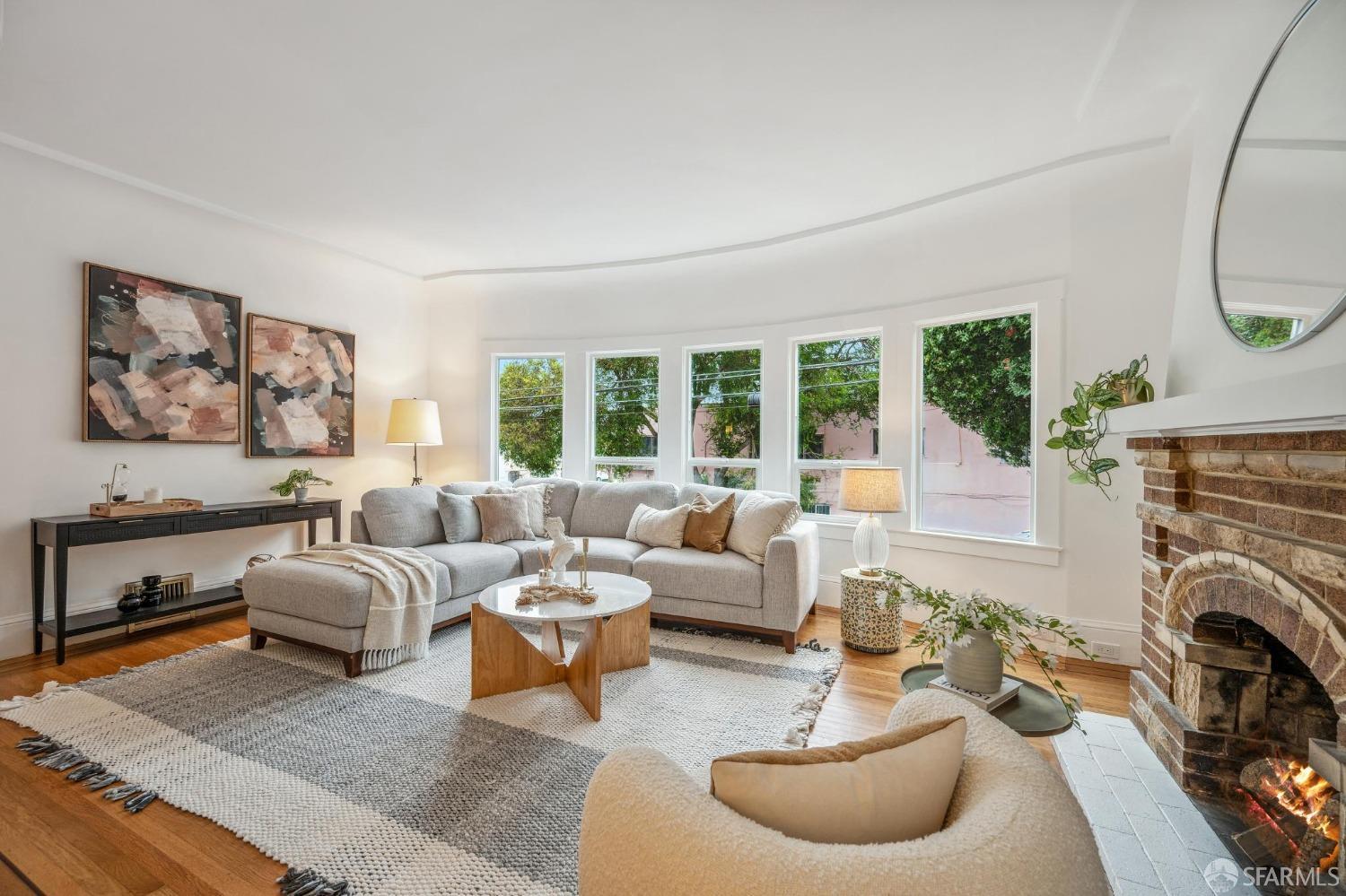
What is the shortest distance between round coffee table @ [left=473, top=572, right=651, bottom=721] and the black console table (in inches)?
81.1

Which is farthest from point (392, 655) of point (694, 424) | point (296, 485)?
point (694, 424)

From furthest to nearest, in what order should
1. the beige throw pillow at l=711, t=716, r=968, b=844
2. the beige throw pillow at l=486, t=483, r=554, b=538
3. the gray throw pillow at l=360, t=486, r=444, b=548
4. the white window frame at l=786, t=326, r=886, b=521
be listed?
1. the beige throw pillow at l=486, t=483, r=554, b=538
2. the white window frame at l=786, t=326, r=886, b=521
3. the gray throw pillow at l=360, t=486, r=444, b=548
4. the beige throw pillow at l=711, t=716, r=968, b=844

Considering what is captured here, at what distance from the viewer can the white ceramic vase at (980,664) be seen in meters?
1.72

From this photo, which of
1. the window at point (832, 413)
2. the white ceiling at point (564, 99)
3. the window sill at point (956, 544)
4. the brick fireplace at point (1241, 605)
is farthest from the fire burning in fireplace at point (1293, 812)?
the window at point (832, 413)

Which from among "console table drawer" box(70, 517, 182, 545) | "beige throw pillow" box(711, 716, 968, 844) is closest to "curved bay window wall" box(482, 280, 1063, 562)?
"console table drawer" box(70, 517, 182, 545)

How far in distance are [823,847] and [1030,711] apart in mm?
1384

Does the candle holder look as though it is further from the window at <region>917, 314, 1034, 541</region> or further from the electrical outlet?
the electrical outlet

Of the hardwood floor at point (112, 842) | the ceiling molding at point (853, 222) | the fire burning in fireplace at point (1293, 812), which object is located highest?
the ceiling molding at point (853, 222)

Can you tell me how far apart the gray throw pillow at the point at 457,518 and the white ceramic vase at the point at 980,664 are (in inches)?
128

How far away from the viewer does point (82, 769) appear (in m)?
2.02

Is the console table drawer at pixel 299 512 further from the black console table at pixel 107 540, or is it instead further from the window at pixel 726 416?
the window at pixel 726 416

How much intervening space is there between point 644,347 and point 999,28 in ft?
10.8

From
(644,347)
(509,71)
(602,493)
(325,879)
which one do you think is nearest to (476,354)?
(644,347)

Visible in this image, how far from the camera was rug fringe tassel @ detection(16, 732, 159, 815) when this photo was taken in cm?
188
